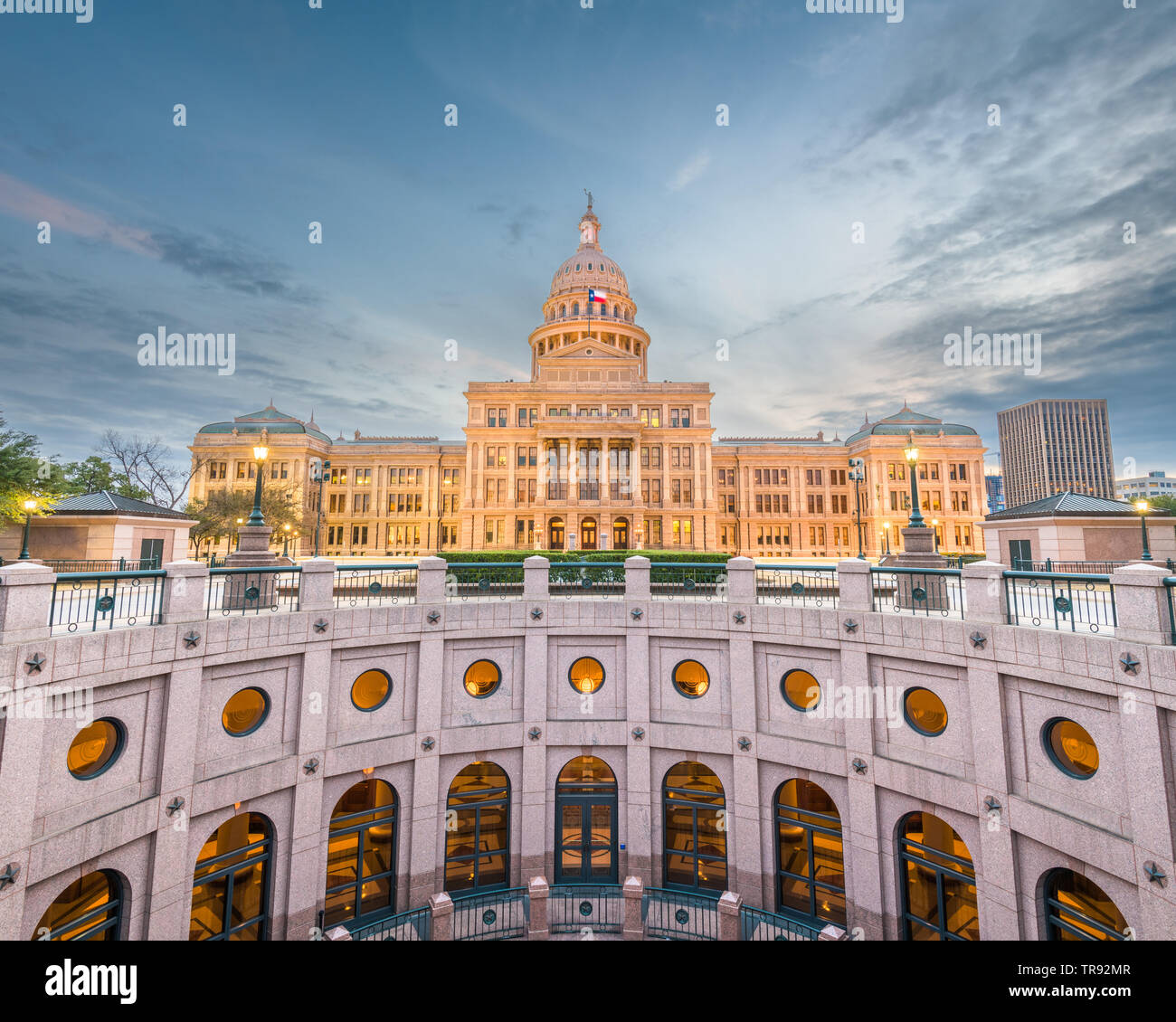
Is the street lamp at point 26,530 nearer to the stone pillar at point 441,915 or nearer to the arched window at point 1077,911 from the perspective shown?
the stone pillar at point 441,915

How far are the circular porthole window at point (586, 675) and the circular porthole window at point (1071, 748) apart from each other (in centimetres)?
921

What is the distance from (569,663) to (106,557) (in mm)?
20042

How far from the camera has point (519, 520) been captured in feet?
193

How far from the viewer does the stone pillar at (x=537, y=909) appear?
12289mm

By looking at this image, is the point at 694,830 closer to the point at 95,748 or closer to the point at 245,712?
the point at 245,712

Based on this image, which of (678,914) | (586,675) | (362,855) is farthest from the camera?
(586,675)

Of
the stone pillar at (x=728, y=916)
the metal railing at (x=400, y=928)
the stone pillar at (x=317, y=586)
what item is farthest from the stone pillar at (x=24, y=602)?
the stone pillar at (x=728, y=916)

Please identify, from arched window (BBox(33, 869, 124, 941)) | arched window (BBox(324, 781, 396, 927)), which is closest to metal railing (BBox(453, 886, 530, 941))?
arched window (BBox(324, 781, 396, 927))

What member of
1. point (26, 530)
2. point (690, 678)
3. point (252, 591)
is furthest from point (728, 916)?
point (26, 530)

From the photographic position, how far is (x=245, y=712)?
11.4m

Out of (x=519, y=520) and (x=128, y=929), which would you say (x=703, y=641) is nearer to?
(x=128, y=929)

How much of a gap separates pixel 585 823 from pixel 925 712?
858cm

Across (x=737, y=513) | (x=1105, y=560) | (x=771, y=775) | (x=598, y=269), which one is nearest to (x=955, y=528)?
(x=737, y=513)

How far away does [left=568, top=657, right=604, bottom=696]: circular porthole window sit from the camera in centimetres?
1438
